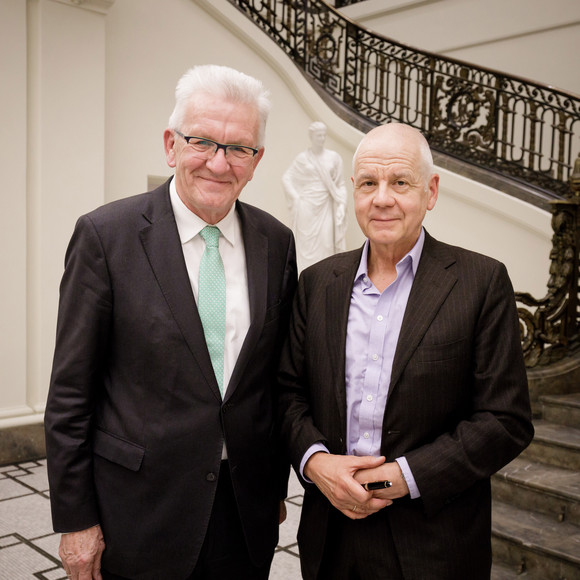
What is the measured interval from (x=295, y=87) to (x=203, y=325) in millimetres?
6966

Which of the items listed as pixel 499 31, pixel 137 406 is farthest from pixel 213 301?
pixel 499 31

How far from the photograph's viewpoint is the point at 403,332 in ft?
5.62

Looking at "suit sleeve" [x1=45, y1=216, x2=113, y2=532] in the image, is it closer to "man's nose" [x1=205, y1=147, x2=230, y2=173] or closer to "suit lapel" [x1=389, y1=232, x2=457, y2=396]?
"man's nose" [x1=205, y1=147, x2=230, y2=173]

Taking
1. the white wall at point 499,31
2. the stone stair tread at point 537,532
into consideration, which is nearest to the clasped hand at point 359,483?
the stone stair tread at point 537,532

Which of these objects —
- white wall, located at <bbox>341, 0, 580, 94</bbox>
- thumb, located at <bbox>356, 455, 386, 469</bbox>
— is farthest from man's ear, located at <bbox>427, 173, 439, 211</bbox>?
white wall, located at <bbox>341, 0, 580, 94</bbox>

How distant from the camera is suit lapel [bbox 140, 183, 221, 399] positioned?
5.69ft

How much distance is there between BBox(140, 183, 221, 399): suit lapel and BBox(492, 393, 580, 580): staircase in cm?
234

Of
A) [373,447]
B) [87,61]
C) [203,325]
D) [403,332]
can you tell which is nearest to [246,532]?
[373,447]

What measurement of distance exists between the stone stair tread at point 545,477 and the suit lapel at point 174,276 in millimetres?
2620

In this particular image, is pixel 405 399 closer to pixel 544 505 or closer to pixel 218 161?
pixel 218 161

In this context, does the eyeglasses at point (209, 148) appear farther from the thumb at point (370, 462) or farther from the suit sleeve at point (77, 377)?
the thumb at point (370, 462)

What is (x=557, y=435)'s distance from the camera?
4.09 meters

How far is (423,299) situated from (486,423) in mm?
357

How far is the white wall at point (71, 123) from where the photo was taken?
5.23 metres
